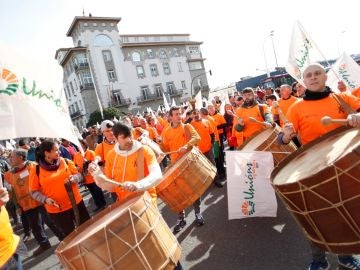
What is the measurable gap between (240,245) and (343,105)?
2.19 metres

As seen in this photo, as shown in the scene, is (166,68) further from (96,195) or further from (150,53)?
(96,195)

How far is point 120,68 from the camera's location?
5047 centimetres

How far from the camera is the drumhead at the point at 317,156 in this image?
2.52 m

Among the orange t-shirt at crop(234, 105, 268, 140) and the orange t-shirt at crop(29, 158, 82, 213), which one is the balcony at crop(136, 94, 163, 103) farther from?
the orange t-shirt at crop(29, 158, 82, 213)

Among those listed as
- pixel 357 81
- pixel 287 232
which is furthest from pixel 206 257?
pixel 357 81

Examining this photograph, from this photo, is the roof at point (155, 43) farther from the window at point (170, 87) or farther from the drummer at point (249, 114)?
the drummer at point (249, 114)

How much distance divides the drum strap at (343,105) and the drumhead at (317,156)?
455 mm

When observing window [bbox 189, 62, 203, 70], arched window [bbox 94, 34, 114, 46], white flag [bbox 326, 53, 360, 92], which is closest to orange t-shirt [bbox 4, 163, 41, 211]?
white flag [bbox 326, 53, 360, 92]

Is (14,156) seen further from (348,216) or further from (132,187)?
(348,216)

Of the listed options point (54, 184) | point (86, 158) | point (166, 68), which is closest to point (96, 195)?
point (86, 158)

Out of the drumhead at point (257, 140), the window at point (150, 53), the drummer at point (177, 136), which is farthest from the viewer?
the window at point (150, 53)

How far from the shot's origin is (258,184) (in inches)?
179

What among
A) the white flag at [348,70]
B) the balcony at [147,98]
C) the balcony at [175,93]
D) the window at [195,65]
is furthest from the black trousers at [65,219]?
the window at [195,65]

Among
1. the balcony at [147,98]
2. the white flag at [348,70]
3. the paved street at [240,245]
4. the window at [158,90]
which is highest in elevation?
the window at [158,90]
